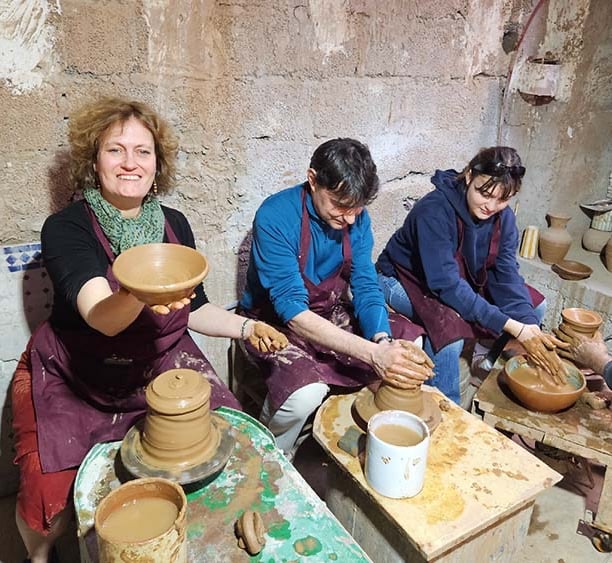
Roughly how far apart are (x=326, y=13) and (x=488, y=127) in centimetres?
146

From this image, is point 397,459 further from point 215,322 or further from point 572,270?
point 572,270

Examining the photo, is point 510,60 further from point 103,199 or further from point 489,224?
point 103,199

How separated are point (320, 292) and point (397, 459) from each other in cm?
102

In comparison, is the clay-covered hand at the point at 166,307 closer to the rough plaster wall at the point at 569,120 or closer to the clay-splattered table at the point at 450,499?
the clay-splattered table at the point at 450,499

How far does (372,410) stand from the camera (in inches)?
78.1

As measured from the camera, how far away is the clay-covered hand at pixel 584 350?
8.13 feet

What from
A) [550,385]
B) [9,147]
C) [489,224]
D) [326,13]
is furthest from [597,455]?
[9,147]

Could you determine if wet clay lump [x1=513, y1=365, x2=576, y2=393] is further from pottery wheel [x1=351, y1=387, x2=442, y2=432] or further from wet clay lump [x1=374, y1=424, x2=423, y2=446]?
wet clay lump [x1=374, y1=424, x2=423, y2=446]

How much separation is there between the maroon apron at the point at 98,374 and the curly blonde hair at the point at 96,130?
15cm

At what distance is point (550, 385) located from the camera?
2.29 meters

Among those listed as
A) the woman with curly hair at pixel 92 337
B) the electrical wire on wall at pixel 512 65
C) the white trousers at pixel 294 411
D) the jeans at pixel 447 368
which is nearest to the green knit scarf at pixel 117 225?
the woman with curly hair at pixel 92 337

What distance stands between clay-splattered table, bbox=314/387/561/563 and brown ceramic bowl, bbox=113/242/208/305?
0.77 meters

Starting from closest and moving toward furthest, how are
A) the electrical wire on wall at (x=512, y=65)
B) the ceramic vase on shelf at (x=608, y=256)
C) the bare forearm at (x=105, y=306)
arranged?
the bare forearm at (x=105, y=306) → the electrical wire on wall at (x=512, y=65) → the ceramic vase on shelf at (x=608, y=256)

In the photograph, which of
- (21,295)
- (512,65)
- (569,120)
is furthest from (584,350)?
(21,295)
